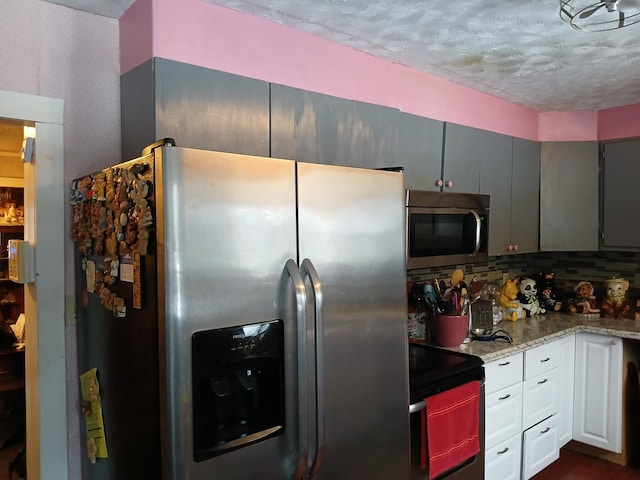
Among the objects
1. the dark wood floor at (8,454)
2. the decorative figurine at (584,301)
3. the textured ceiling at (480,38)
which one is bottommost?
the dark wood floor at (8,454)

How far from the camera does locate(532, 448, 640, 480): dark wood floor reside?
2.95 m

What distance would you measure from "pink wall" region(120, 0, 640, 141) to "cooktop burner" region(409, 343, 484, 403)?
1221mm

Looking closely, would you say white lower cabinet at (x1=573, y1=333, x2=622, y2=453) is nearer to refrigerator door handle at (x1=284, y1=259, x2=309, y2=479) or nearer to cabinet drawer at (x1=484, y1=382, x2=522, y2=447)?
cabinet drawer at (x1=484, y1=382, x2=522, y2=447)

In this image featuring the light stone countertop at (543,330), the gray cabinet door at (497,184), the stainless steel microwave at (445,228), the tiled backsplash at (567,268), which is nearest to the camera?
the stainless steel microwave at (445,228)

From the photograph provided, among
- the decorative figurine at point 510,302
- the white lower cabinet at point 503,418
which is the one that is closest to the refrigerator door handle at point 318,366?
the white lower cabinet at point 503,418

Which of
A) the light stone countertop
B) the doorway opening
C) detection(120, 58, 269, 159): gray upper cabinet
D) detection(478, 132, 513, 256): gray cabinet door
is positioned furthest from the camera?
detection(478, 132, 513, 256): gray cabinet door

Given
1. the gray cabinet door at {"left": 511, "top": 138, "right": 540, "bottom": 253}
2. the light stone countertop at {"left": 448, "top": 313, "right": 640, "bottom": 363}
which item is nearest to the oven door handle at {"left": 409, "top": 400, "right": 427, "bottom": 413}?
the light stone countertop at {"left": 448, "top": 313, "right": 640, "bottom": 363}

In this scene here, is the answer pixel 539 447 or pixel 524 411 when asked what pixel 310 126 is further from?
pixel 539 447

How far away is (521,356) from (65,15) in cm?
259

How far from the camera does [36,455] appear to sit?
176 centimetres

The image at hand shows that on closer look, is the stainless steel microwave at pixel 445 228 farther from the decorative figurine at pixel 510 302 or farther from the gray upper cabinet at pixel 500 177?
the decorative figurine at pixel 510 302

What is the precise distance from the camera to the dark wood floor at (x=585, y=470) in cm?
295

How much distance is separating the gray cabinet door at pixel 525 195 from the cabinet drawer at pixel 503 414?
3.29 feet

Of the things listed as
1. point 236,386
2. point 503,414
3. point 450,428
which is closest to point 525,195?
point 503,414
